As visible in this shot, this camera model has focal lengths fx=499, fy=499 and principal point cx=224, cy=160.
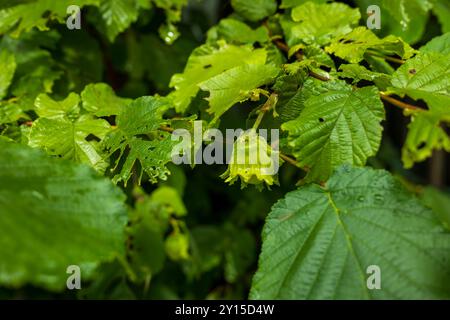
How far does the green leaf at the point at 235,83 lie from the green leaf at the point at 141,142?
8 centimetres

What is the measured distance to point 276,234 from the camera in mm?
688

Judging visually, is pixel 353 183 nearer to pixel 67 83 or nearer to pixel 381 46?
pixel 381 46

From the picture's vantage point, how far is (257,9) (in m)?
1.07

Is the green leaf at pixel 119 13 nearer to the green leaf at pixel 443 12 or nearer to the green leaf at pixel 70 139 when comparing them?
the green leaf at pixel 70 139

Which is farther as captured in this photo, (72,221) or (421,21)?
(421,21)

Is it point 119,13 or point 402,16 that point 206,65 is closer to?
point 119,13

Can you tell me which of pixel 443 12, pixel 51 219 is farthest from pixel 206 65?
pixel 443 12

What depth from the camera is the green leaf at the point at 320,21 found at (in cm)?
92

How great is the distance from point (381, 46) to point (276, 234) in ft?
1.17

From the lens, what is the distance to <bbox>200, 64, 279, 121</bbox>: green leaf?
2.52ft

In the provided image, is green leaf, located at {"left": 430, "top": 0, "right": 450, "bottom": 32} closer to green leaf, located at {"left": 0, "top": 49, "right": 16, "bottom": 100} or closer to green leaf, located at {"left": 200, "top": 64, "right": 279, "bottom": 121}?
green leaf, located at {"left": 200, "top": 64, "right": 279, "bottom": 121}

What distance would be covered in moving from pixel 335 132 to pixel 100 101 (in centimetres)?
44
